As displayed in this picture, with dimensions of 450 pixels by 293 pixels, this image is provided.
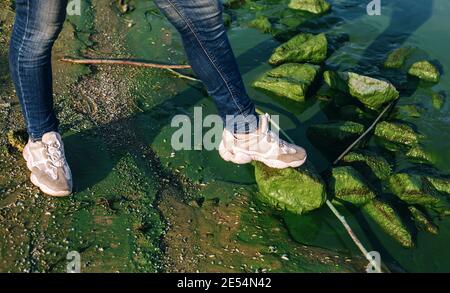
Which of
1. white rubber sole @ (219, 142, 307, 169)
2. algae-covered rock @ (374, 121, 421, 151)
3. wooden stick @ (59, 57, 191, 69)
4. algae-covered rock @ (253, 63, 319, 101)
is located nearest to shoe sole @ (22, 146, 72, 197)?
white rubber sole @ (219, 142, 307, 169)

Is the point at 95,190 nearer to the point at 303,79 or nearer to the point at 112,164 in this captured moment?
the point at 112,164

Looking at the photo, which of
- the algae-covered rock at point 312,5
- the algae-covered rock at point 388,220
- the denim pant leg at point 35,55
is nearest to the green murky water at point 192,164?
the algae-covered rock at point 388,220

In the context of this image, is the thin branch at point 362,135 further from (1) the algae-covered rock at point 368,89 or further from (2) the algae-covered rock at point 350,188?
(2) the algae-covered rock at point 350,188

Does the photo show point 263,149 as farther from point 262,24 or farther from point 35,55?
point 262,24

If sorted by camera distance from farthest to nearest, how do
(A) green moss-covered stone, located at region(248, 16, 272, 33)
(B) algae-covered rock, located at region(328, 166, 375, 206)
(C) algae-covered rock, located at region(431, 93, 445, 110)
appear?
1. (A) green moss-covered stone, located at region(248, 16, 272, 33)
2. (C) algae-covered rock, located at region(431, 93, 445, 110)
3. (B) algae-covered rock, located at region(328, 166, 375, 206)

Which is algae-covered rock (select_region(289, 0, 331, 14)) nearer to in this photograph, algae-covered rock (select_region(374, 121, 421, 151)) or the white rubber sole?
algae-covered rock (select_region(374, 121, 421, 151))

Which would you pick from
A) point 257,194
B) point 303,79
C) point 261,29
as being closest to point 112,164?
point 257,194
